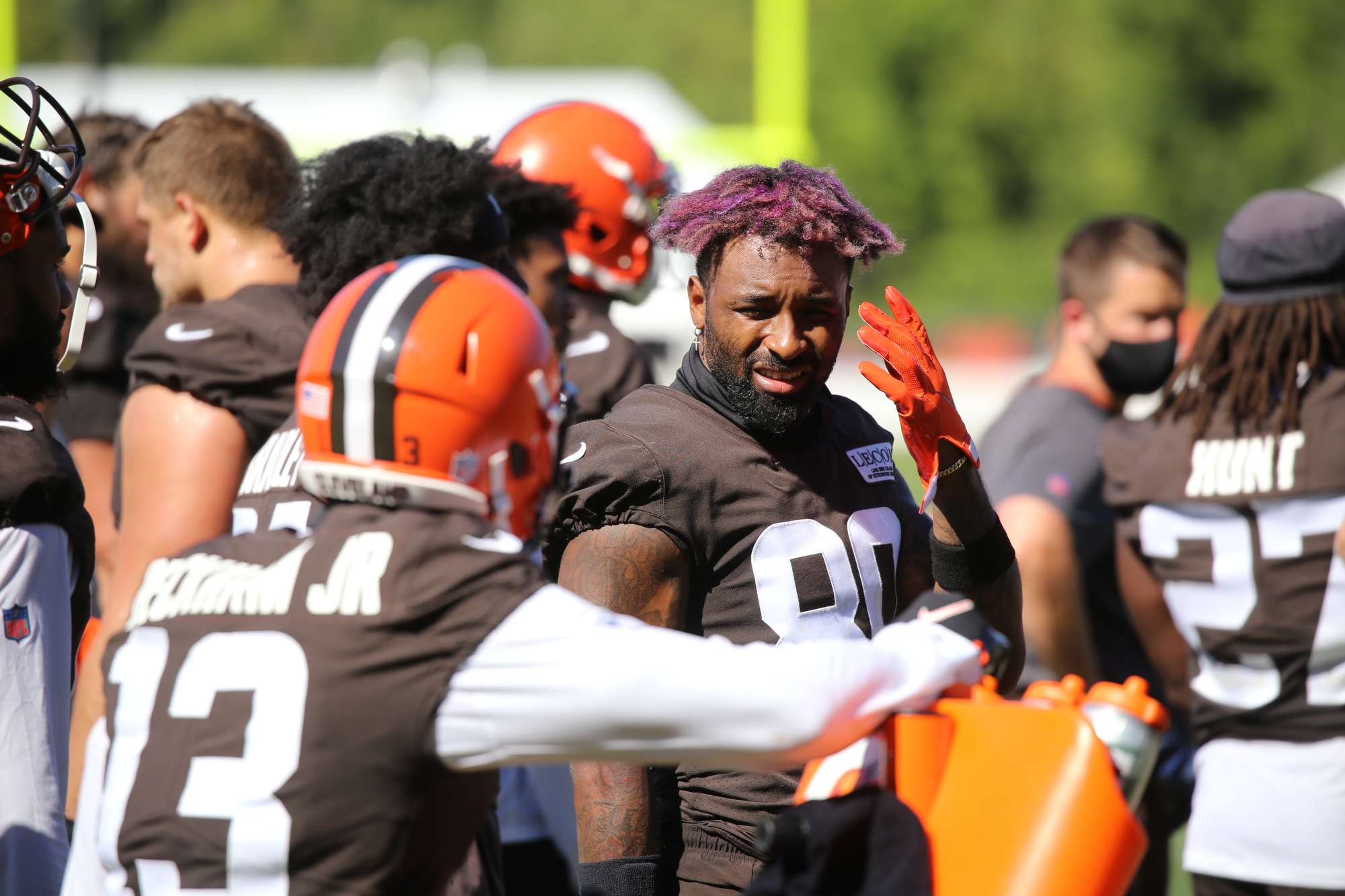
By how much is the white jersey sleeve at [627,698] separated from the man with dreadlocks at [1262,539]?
2.16 metres

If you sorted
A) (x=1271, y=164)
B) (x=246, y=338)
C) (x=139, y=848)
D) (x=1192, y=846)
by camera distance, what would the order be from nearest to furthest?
(x=139, y=848) < (x=246, y=338) < (x=1192, y=846) < (x=1271, y=164)

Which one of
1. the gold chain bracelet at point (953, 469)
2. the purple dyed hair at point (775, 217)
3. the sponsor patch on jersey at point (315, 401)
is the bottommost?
the gold chain bracelet at point (953, 469)

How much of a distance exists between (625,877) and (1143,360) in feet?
9.64

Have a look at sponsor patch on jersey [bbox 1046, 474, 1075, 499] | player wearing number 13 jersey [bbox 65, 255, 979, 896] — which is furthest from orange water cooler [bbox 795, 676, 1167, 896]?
sponsor patch on jersey [bbox 1046, 474, 1075, 499]

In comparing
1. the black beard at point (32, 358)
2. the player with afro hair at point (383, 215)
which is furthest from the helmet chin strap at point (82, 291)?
the player with afro hair at point (383, 215)

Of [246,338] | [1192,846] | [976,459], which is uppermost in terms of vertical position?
[246,338]

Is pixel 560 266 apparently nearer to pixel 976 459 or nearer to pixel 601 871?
pixel 976 459

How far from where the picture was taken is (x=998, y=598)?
9.43ft

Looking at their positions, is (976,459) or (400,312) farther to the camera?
(976,459)

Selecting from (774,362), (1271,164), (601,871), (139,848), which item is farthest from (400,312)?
(1271,164)

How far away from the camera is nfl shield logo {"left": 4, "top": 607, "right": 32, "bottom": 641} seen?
8.11ft

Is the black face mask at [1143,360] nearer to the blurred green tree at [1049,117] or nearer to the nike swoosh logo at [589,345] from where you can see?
the nike swoosh logo at [589,345]

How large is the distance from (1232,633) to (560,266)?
2114mm

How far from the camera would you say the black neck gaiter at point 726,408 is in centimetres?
282
